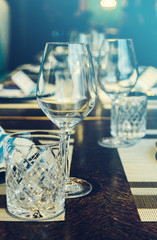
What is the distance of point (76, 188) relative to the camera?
488 millimetres

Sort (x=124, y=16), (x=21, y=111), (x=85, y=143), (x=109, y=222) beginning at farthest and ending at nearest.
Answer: (x=124, y=16) < (x=21, y=111) < (x=85, y=143) < (x=109, y=222)

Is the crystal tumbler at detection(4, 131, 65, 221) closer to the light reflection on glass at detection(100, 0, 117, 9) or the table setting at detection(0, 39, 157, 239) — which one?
the table setting at detection(0, 39, 157, 239)

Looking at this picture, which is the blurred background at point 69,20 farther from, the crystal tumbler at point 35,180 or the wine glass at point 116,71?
the crystal tumbler at point 35,180

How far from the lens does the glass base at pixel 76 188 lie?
47 cm

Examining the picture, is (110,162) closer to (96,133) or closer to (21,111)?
(96,133)

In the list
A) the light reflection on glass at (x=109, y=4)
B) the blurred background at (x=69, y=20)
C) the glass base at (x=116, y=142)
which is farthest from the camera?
the light reflection on glass at (x=109, y=4)

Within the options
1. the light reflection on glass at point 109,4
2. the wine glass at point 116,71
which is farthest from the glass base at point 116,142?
the light reflection on glass at point 109,4

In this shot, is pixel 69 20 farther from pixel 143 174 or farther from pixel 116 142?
pixel 143 174

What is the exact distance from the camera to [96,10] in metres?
4.06

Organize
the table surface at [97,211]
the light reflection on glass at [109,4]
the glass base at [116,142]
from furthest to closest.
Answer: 1. the light reflection on glass at [109,4]
2. the glass base at [116,142]
3. the table surface at [97,211]

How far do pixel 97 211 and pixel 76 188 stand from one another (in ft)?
0.24

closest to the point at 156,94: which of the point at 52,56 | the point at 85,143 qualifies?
the point at 85,143

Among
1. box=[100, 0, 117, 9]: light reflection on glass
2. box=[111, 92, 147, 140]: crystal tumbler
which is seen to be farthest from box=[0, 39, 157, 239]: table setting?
box=[100, 0, 117, 9]: light reflection on glass

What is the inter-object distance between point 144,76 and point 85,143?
0.77 meters
